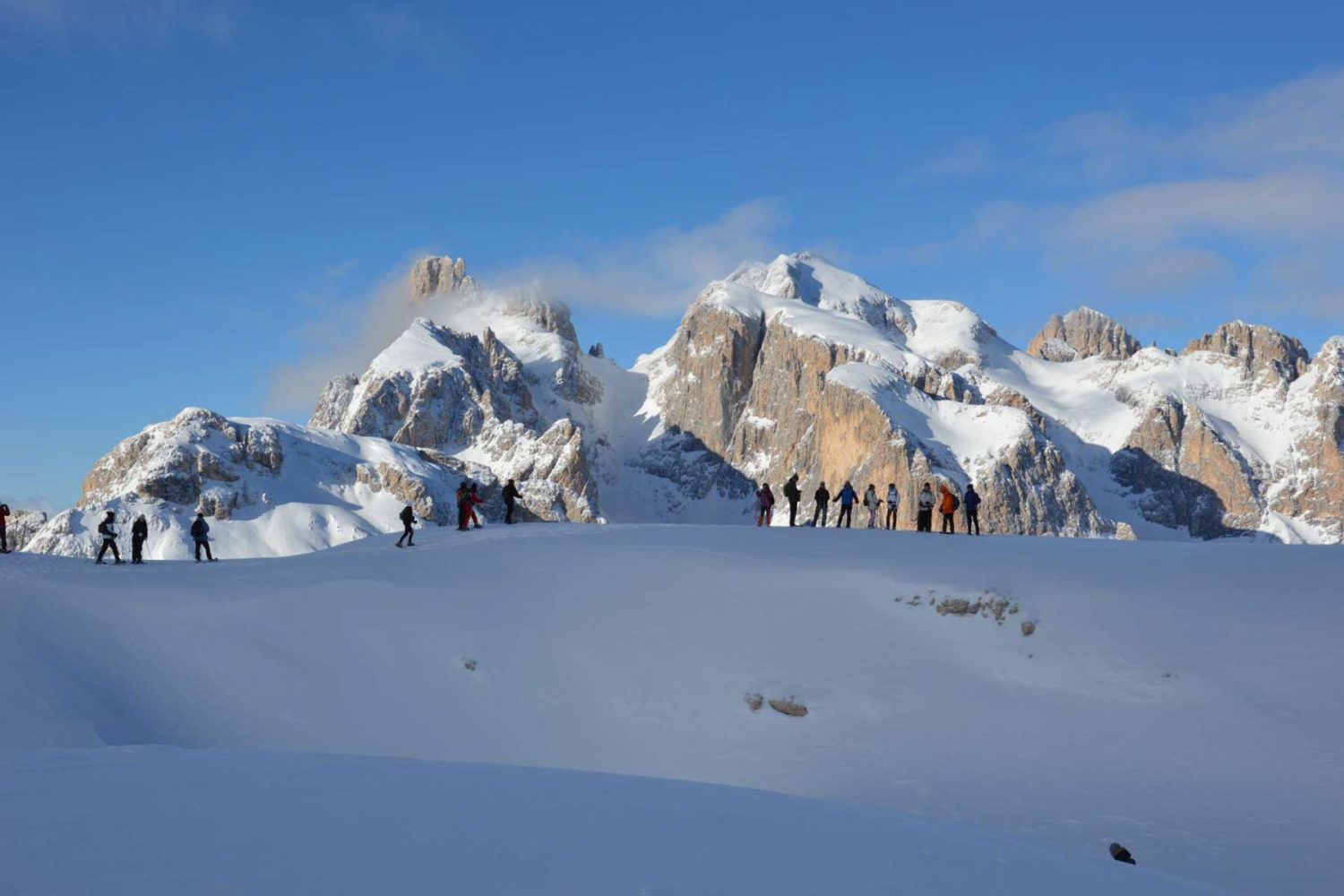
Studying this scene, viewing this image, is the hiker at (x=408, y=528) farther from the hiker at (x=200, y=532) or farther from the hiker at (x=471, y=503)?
the hiker at (x=200, y=532)

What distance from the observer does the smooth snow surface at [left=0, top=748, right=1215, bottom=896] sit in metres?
6.90

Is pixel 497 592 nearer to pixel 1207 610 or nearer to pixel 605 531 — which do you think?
pixel 605 531

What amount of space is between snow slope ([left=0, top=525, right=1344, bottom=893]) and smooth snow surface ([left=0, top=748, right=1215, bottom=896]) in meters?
7.55

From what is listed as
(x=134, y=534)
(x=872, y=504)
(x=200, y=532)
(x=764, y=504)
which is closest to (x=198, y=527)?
(x=200, y=532)

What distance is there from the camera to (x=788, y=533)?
30.5m

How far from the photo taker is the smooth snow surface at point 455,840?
22.6 feet

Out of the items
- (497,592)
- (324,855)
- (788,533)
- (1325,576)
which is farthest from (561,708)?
(1325,576)

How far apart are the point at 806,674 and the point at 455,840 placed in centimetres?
1525

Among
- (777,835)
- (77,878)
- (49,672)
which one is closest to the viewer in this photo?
(77,878)

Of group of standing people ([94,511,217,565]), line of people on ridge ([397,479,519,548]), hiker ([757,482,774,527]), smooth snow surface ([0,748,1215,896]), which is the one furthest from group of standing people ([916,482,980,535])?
smooth snow surface ([0,748,1215,896])

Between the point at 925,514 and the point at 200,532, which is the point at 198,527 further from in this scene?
the point at 925,514

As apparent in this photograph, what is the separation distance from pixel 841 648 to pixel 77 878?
59.6 ft

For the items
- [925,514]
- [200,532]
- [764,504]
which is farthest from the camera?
[764,504]

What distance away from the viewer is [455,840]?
7797 millimetres
